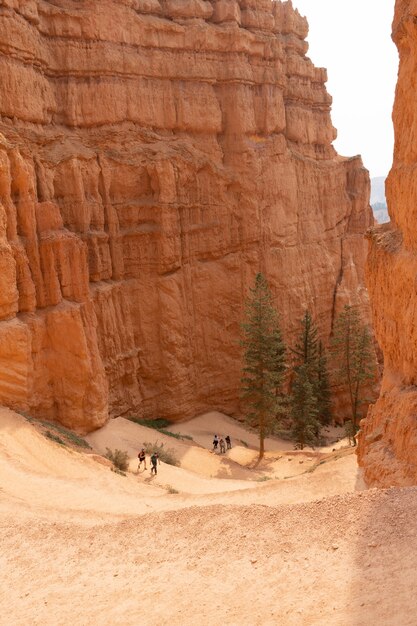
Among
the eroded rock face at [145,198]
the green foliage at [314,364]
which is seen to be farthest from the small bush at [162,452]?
the green foliage at [314,364]

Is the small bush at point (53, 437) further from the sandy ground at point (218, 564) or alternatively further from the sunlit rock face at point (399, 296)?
the sunlit rock face at point (399, 296)

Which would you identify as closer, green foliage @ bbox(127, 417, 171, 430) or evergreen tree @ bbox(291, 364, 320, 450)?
green foliage @ bbox(127, 417, 171, 430)

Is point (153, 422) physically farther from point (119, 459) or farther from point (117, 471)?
point (117, 471)

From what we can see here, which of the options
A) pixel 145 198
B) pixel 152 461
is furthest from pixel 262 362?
pixel 145 198

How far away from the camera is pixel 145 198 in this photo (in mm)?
28641

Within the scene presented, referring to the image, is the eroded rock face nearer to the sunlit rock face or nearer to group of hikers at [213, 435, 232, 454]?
Answer: group of hikers at [213, 435, 232, 454]

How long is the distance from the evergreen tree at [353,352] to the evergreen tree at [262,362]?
4331 mm

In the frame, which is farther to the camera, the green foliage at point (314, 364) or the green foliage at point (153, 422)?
the green foliage at point (314, 364)

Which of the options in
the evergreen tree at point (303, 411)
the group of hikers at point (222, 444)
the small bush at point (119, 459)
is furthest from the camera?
the evergreen tree at point (303, 411)

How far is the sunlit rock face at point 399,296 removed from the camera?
11.6 meters

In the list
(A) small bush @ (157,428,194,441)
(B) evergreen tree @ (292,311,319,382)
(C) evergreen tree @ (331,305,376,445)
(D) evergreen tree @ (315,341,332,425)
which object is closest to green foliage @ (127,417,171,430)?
(A) small bush @ (157,428,194,441)

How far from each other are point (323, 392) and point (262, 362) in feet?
25.7

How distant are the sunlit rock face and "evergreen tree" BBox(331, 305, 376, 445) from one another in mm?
15565

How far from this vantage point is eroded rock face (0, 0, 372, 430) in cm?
2195
